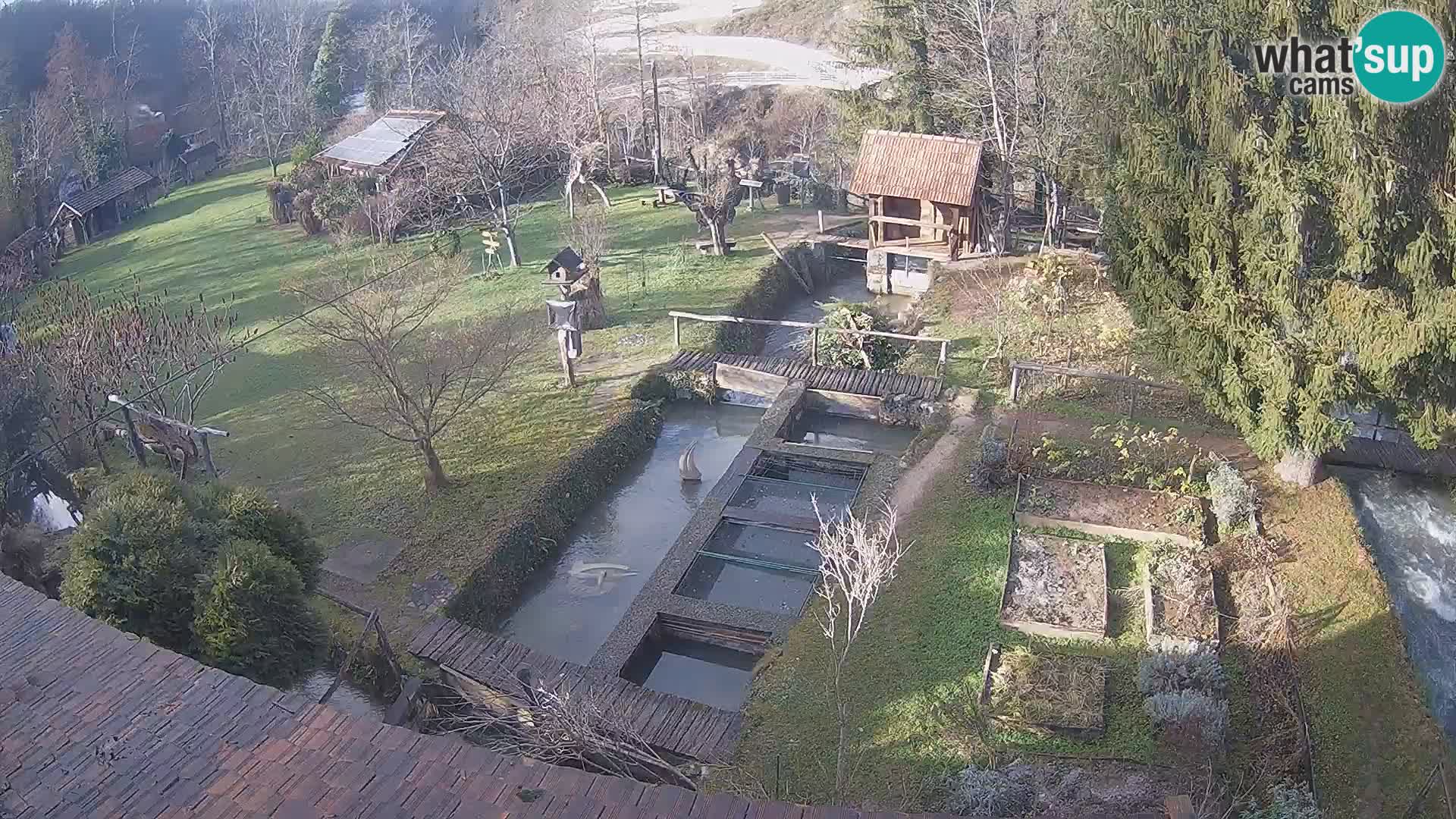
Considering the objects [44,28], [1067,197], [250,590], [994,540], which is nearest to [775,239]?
[1067,197]

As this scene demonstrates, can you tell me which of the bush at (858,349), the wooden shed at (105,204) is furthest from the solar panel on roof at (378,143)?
the bush at (858,349)

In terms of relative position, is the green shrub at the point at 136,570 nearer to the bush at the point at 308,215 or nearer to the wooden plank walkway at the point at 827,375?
the wooden plank walkway at the point at 827,375

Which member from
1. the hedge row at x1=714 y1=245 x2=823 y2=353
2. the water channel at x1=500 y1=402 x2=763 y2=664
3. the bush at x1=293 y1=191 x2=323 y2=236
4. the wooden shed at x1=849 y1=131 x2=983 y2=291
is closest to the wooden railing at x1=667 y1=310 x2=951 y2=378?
the hedge row at x1=714 y1=245 x2=823 y2=353

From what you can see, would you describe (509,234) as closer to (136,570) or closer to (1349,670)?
(136,570)

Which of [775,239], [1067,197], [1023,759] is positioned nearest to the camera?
[1023,759]

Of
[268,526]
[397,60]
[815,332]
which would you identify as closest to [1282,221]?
[815,332]

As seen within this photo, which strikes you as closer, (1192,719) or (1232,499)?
(1192,719)

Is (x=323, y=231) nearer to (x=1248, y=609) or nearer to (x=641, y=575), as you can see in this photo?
(x=641, y=575)
